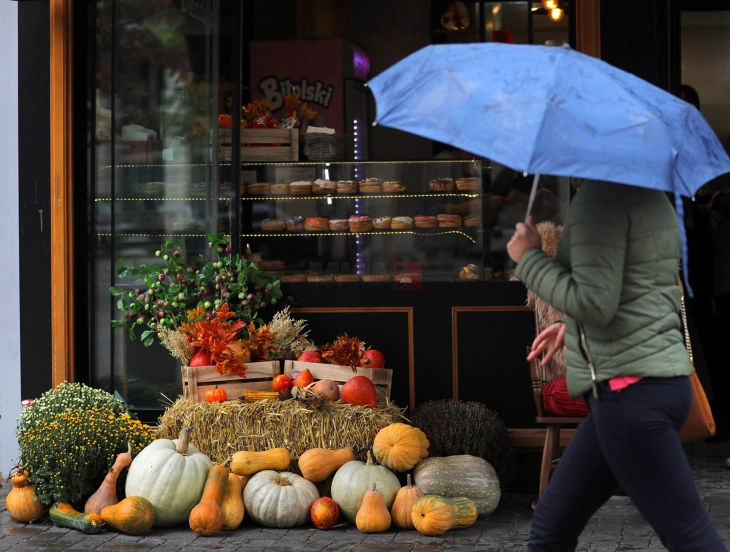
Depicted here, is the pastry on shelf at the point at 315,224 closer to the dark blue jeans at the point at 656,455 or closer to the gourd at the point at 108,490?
the gourd at the point at 108,490

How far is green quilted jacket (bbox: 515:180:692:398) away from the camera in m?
3.26

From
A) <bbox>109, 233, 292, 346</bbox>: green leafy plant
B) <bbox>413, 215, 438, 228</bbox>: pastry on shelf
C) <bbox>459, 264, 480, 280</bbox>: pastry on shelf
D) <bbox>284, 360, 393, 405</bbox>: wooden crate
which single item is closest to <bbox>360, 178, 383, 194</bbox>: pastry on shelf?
<bbox>413, 215, 438, 228</bbox>: pastry on shelf

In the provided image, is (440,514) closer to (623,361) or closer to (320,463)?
(320,463)

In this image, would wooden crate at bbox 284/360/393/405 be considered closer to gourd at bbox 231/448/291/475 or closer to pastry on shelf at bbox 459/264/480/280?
gourd at bbox 231/448/291/475

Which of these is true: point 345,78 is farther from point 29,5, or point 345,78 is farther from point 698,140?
point 698,140

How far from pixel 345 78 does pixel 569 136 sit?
25.7ft

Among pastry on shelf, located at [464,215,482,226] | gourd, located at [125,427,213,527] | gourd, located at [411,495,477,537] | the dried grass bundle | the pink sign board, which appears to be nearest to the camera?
gourd, located at [411,495,477,537]

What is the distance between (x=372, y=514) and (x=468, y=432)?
0.92 meters

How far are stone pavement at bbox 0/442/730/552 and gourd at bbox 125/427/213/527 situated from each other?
0.47 feet

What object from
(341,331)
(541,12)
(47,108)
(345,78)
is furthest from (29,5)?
(541,12)

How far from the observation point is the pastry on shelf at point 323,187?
7859 mm

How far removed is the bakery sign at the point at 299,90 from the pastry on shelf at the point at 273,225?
2713 mm

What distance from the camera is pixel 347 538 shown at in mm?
5730

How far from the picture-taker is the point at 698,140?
349cm
